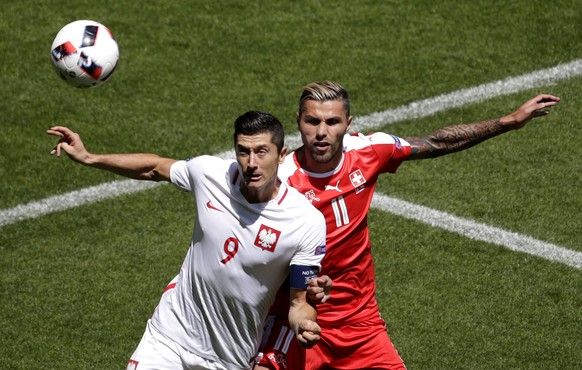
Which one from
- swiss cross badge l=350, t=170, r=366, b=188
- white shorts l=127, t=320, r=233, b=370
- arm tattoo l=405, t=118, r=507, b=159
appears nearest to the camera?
A: white shorts l=127, t=320, r=233, b=370

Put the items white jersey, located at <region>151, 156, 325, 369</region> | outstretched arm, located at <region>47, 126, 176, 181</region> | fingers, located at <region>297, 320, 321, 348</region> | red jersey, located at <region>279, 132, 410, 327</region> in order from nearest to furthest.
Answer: fingers, located at <region>297, 320, 321, 348</region> → white jersey, located at <region>151, 156, 325, 369</region> → outstretched arm, located at <region>47, 126, 176, 181</region> → red jersey, located at <region>279, 132, 410, 327</region>

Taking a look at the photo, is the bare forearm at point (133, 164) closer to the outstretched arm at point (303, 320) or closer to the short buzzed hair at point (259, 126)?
the short buzzed hair at point (259, 126)

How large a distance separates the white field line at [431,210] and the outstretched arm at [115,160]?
388 centimetres

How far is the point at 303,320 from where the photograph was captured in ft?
23.9

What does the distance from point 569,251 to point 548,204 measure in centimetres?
81

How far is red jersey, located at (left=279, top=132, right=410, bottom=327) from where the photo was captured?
8266mm

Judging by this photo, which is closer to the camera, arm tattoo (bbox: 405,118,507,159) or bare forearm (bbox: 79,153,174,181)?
bare forearm (bbox: 79,153,174,181)

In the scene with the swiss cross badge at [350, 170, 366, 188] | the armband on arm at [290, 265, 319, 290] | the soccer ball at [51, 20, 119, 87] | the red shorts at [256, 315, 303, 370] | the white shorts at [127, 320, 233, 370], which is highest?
the soccer ball at [51, 20, 119, 87]

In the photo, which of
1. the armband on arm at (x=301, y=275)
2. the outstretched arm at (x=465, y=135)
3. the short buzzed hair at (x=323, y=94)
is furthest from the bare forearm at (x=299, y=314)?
the outstretched arm at (x=465, y=135)

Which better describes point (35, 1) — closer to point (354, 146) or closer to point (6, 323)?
point (6, 323)

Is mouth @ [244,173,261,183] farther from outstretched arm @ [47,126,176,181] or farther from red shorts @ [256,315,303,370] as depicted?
red shorts @ [256,315,303,370]

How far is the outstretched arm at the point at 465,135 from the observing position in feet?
28.9

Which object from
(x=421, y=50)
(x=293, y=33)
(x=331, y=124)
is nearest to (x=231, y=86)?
(x=293, y=33)

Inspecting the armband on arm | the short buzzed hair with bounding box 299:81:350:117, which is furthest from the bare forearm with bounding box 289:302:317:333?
the short buzzed hair with bounding box 299:81:350:117
